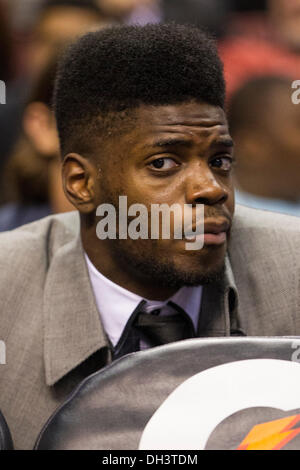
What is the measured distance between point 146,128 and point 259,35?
1.73 m

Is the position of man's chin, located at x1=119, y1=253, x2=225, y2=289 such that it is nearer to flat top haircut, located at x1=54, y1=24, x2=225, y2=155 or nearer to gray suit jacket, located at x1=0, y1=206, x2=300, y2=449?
gray suit jacket, located at x1=0, y1=206, x2=300, y2=449

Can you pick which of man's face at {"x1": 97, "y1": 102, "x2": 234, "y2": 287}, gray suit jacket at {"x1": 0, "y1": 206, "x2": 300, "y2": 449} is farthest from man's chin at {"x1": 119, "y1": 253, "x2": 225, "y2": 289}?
gray suit jacket at {"x1": 0, "y1": 206, "x2": 300, "y2": 449}

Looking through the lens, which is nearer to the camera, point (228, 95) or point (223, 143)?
point (223, 143)

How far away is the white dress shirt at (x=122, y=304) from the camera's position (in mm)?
1551

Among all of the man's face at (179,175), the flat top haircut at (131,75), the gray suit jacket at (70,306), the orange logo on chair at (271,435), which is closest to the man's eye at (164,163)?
the man's face at (179,175)

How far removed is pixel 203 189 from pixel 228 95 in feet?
3.99

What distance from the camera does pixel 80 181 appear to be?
5.27 ft

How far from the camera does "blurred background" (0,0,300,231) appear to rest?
236cm

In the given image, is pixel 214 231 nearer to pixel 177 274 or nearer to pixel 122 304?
pixel 177 274

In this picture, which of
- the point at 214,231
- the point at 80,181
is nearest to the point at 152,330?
the point at 214,231

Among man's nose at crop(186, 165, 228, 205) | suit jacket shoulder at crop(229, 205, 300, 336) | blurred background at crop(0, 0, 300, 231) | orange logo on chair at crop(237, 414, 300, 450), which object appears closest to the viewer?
orange logo on chair at crop(237, 414, 300, 450)

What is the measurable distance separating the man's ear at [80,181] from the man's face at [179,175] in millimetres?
96

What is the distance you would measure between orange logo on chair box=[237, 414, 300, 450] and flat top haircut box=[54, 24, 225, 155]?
615 millimetres

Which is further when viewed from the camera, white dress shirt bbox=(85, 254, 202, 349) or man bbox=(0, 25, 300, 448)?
white dress shirt bbox=(85, 254, 202, 349)
